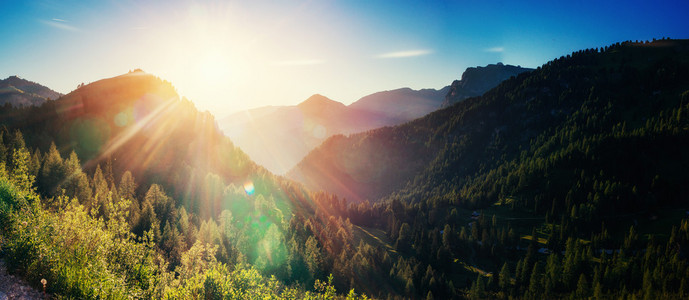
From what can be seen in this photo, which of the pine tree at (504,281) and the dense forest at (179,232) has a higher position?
the dense forest at (179,232)

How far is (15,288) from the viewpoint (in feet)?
60.9

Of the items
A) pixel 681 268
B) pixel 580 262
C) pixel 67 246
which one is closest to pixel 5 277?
pixel 67 246

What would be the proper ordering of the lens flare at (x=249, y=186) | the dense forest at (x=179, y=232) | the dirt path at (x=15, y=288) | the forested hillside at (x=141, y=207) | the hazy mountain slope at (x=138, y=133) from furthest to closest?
the lens flare at (x=249, y=186) < the hazy mountain slope at (x=138, y=133) < the dense forest at (x=179, y=232) < the forested hillside at (x=141, y=207) < the dirt path at (x=15, y=288)

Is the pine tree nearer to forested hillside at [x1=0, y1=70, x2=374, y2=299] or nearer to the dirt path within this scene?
forested hillside at [x1=0, y1=70, x2=374, y2=299]

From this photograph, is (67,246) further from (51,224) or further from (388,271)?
(388,271)

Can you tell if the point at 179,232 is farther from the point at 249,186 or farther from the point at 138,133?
the point at 249,186

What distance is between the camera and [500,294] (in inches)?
6417

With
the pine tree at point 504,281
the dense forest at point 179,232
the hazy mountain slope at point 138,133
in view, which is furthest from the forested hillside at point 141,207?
the pine tree at point 504,281

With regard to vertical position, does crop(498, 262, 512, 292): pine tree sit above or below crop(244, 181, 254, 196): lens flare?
below

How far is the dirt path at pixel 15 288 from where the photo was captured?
18.0m

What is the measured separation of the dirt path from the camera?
1805 cm

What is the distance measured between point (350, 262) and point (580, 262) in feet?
490

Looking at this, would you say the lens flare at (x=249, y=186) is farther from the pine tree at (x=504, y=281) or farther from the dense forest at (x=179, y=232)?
the pine tree at (x=504, y=281)

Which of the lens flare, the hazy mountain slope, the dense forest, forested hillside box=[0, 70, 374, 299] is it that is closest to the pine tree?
the dense forest
